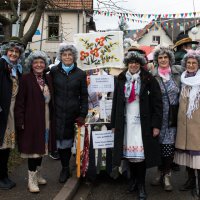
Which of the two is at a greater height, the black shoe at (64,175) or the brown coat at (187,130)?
the brown coat at (187,130)

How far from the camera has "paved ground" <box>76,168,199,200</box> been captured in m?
4.62

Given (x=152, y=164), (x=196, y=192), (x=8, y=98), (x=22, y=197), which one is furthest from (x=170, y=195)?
(x=8, y=98)

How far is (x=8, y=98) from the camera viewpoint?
4.23m

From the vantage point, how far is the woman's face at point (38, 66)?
4.40 metres

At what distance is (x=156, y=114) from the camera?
430 cm

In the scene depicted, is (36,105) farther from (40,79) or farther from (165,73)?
(165,73)

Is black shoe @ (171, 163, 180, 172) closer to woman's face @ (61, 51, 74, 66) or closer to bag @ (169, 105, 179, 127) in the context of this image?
bag @ (169, 105, 179, 127)

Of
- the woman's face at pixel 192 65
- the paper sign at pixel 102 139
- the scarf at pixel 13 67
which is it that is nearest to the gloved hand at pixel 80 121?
the paper sign at pixel 102 139

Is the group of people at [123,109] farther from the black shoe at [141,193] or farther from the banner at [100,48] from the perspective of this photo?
the banner at [100,48]

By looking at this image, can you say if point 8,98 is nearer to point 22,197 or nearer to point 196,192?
point 22,197

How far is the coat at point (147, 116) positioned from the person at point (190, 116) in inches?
13.3

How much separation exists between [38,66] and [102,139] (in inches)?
54.5

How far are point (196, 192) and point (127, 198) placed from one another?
92cm

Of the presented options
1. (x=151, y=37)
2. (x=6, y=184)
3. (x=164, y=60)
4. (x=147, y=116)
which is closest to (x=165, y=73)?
(x=164, y=60)
